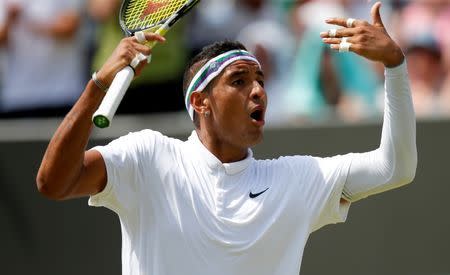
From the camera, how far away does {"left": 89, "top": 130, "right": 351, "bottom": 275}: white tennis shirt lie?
455 centimetres

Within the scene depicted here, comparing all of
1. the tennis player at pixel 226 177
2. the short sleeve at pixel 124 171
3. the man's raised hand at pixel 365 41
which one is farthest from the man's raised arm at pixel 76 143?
the man's raised hand at pixel 365 41

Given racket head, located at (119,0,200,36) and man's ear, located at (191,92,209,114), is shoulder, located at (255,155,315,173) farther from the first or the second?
racket head, located at (119,0,200,36)

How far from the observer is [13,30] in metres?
8.70

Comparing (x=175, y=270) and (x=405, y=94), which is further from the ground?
(x=405, y=94)

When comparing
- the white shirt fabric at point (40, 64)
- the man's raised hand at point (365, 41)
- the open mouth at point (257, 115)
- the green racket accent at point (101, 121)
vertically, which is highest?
the man's raised hand at point (365, 41)

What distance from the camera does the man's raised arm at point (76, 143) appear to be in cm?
434

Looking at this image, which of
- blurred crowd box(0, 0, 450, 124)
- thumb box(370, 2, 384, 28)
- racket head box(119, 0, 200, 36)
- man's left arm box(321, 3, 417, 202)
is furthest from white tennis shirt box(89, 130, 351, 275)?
blurred crowd box(0, 0, 450, 124)

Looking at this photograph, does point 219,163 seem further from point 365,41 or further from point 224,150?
point 365,41

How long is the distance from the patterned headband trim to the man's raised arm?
614mm

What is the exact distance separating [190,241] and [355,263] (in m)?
2.97

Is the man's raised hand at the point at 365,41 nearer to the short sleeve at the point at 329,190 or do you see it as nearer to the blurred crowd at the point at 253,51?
the short sleeve at the point at 329,190

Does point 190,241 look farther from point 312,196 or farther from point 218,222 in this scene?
point 312,196

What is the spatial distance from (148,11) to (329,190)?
3.84 ft

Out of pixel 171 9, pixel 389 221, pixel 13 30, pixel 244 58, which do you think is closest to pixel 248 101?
pixel 244 58
